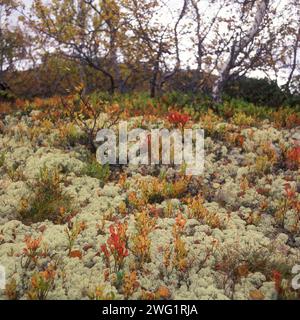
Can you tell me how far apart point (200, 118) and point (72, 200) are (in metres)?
5.12

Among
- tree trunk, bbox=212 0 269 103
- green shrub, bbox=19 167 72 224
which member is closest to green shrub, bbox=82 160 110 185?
green shrub, bbox=19 167 72 224

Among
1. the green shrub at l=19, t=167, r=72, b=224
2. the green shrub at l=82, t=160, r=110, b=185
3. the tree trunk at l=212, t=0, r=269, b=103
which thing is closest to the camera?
the green shrub at l=19, t=167, r=72, b=224

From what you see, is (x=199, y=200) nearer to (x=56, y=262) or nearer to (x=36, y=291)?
(x=56, y=262)

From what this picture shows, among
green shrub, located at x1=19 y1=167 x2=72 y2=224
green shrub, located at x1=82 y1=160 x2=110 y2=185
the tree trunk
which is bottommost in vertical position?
green shrub, located at x1=19 y1=167 x2=72 y2=224

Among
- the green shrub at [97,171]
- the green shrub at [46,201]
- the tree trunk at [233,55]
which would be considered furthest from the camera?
the tree trunk at [233,55]

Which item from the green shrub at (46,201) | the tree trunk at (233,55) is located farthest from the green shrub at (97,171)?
the tree trunk at (233,55)

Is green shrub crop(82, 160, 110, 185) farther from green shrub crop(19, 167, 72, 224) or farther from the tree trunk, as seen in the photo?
the tree trunk

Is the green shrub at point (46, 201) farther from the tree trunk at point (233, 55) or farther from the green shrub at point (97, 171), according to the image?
the tree trunk at point (233, 55)

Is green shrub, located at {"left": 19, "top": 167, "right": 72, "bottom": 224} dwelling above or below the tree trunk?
below

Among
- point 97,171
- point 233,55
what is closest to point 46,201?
point 97,171

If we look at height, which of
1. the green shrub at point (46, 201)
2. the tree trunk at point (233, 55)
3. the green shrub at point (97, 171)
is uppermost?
the tree trunk at point (233, 55)

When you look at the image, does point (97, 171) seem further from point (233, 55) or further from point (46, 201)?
point (233, 55)

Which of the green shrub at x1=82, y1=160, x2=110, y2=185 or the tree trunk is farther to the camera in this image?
the tree trunk
